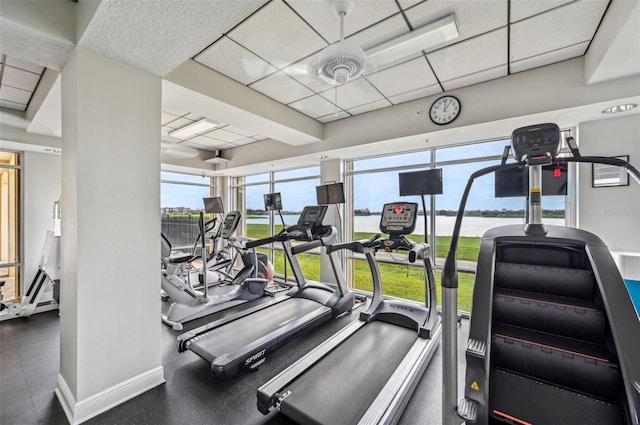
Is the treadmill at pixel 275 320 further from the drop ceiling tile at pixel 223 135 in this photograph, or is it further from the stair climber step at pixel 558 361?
the drop ceiling tile at pixel 223 135

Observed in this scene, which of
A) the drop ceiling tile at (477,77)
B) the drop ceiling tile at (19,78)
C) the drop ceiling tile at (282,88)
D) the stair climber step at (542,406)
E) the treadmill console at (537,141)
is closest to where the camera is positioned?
the stair climber step at (542,406)

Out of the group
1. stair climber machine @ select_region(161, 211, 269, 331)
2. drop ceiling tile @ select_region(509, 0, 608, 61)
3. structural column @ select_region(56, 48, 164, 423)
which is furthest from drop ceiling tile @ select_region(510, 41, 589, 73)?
stair climber machine @ select_region(161, 211, 269, 331)

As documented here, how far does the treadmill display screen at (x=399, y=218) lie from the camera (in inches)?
120

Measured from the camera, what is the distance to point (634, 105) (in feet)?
8.70

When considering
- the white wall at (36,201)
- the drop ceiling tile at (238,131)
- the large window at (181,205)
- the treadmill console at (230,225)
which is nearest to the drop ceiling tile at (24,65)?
the white wall at (36,201)

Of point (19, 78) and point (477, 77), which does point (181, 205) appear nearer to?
point (19, 78)

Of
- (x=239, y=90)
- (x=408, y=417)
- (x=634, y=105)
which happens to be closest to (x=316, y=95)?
(x=239, y=90)

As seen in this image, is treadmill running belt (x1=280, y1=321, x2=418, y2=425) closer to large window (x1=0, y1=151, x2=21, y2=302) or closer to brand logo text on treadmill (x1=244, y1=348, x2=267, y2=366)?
brand logo text on treadmill (x1=244, y1=348, x2=267, y2=366)

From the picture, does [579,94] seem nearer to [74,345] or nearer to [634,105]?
[634,105]

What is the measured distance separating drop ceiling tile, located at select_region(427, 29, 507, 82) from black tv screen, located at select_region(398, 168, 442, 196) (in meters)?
1.11

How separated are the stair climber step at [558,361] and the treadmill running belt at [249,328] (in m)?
2.33

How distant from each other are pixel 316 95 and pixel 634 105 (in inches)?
133

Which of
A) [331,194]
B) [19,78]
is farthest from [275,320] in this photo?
[19,78]

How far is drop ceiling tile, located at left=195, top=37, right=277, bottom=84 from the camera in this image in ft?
8.52
